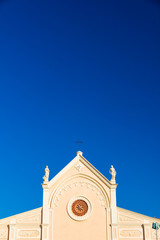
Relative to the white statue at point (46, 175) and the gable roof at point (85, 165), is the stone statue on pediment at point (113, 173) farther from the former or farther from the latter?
the white statue at point (46, 175)

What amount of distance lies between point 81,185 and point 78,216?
241 cm

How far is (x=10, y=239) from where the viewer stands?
2477cm

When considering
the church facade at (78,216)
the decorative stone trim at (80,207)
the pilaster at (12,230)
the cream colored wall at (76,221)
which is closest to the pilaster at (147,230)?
the church facade at (78,216)

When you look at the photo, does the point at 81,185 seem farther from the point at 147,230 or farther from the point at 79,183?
the point at 147,230

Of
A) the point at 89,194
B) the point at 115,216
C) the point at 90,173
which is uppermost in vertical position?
the point at 90,173

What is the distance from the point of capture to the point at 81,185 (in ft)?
86.9

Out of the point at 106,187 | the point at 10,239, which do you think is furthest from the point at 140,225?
the point at 10,239

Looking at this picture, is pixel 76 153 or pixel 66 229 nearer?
pixel 66 229

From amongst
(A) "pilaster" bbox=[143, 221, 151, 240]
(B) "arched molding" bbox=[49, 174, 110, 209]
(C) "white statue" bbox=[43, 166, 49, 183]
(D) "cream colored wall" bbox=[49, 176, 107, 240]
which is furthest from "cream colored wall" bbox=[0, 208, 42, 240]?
(A) "pilaster" bbox=[143, 221, 151, 240]

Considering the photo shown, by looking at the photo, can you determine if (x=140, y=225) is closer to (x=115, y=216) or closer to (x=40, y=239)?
(x=115, y=216)

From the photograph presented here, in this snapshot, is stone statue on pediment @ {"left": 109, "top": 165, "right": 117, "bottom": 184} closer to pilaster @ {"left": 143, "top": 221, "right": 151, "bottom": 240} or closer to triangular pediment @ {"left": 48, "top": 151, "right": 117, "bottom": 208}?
triangular pediment @ {"left": 48, "top": 151, "right": 117, "bottom": 208}

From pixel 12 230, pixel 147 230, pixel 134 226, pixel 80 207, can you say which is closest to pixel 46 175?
pixel 80 207

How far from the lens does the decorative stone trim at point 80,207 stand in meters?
25.5

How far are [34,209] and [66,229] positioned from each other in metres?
2.90
